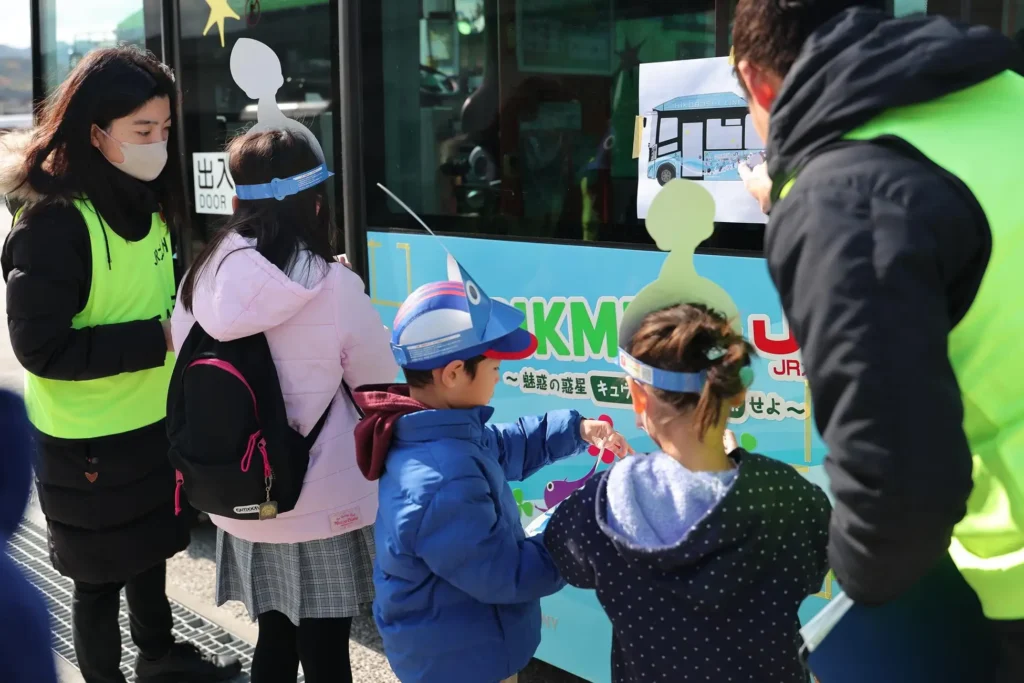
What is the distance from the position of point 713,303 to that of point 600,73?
1155 mm

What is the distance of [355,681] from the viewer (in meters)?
3.32

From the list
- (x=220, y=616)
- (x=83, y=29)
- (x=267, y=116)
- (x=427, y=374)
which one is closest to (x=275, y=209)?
(x=267, y=116)

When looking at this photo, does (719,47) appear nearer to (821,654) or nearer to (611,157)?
(611,157)

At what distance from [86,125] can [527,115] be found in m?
1.21

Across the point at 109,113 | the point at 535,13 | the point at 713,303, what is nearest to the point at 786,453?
the point at 713,303

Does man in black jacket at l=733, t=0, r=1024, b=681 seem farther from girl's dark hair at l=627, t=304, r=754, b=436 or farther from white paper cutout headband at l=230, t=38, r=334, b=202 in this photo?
white paper cutout headband at l=230, t=38, r=334, b=202

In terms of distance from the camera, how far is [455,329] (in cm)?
190

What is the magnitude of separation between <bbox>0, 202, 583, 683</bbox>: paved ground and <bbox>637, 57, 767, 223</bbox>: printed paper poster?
1.55 metres

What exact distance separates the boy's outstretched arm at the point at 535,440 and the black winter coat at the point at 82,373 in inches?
47.7

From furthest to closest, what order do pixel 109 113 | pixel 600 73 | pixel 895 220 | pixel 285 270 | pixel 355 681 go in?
pixel 355 681, pixel 109 113, pixel 600 73, pixel 285 270, pixel 895 220

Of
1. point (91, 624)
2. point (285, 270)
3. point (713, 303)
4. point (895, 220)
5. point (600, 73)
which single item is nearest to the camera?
point (895, 220)

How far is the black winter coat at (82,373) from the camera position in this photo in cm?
269

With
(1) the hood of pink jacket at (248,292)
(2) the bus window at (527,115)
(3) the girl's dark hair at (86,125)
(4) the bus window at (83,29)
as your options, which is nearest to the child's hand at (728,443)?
(2) the bus window at (527,115)

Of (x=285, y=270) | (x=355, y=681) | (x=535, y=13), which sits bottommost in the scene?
(x=355, y=681)
